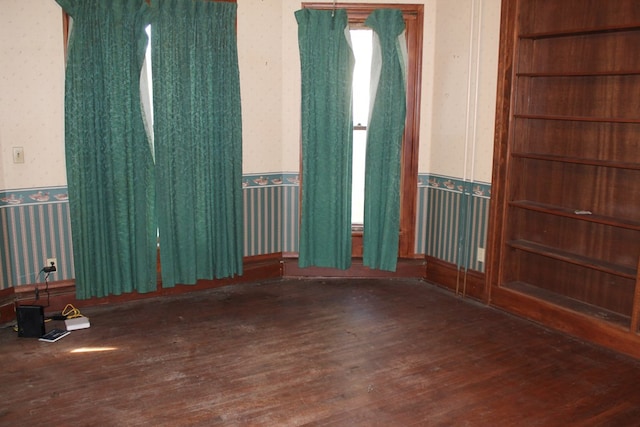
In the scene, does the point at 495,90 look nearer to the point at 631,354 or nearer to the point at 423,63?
the point at 423,63

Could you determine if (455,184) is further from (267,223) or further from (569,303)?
(267,223)

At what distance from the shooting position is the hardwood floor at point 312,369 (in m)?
A: 3.05

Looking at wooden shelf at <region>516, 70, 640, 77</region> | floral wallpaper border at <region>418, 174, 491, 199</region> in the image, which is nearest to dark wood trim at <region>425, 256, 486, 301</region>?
floral wallpaper border at <region>418, 174, 491, 199</region>

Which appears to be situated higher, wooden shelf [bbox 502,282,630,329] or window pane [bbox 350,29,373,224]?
window pane [bbox 350,29,373,224]

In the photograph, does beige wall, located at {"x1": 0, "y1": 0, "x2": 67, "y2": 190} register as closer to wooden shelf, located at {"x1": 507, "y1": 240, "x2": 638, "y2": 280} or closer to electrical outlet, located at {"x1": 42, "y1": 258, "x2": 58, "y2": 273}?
electrical outlet, located at {"x1": 42, "y1": 258, "x2": 58, "y2": 273}

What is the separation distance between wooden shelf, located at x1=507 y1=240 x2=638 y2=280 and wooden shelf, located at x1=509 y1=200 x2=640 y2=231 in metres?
0.28

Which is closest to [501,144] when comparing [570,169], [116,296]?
[570,169]

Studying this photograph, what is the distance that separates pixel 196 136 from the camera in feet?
15.1

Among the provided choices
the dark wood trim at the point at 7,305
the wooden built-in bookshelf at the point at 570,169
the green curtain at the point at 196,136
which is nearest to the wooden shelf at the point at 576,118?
the wooden built-in bookshelf at the point at 570,169

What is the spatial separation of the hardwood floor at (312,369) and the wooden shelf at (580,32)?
1.96 meters

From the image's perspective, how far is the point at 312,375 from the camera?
3461mm

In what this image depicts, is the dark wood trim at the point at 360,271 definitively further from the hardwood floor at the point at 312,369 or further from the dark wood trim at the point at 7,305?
the dark wood trim at the point at 7,305

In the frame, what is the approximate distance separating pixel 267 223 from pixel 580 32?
276 cm

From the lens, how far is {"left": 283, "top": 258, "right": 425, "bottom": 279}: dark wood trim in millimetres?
5277
